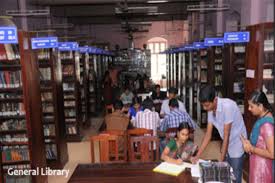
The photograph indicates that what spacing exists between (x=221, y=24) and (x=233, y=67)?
5.20 meters

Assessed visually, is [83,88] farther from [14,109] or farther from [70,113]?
[14,109]

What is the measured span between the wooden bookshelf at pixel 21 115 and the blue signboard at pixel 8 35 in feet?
0.83

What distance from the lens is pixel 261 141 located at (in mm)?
3057

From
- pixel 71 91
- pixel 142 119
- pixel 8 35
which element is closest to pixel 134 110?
pixel 142 119

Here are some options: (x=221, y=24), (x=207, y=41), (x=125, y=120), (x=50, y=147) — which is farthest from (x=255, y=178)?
(x=221, y=24)

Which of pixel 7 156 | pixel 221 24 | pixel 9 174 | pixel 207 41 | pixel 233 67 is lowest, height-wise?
pixel 9 174

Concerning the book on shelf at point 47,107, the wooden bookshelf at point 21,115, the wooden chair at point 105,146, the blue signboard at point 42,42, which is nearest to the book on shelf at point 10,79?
the wooden bookshelf at point 21,115

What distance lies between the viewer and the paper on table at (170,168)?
3.18 metres

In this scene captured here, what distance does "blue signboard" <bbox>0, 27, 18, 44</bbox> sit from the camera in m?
4.27

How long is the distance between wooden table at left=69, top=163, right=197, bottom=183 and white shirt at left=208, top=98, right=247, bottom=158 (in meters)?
0.78

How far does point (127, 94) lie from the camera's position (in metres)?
8.95

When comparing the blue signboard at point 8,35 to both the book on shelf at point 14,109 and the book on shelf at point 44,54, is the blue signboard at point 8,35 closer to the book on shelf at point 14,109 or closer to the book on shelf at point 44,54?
the book on shelf at point 14,109

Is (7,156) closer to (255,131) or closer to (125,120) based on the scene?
(125,120)

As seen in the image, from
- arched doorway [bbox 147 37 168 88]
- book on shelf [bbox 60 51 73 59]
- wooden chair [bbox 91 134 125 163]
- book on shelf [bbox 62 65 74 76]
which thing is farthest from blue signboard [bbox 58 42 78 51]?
arched doorway [bbox 147 37 168 88]
